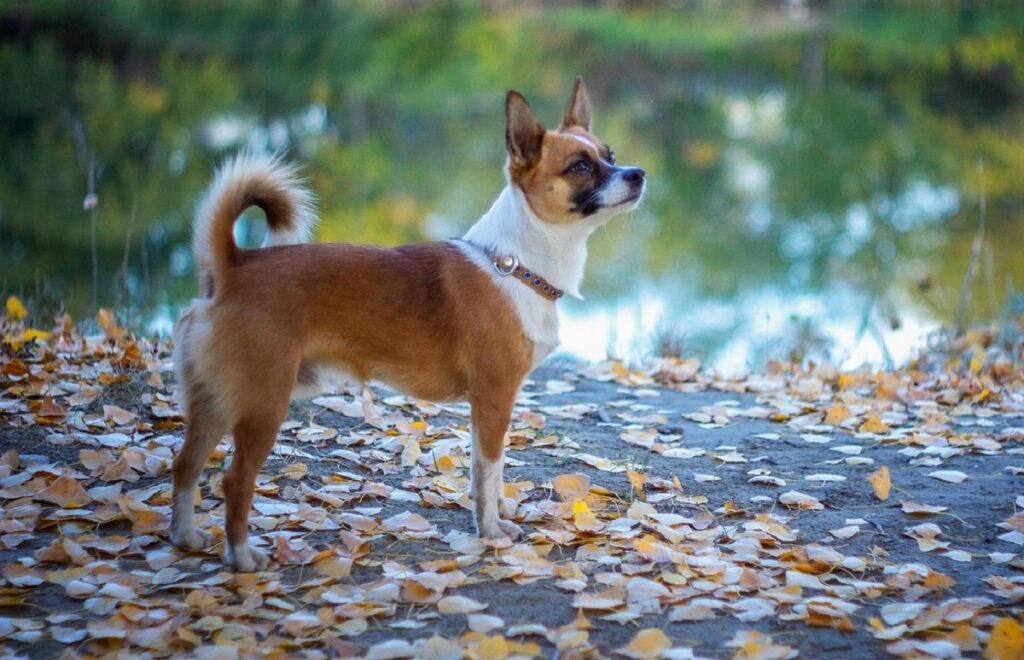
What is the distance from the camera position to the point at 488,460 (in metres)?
3.93

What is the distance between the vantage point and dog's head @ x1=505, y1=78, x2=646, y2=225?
13.3 feet

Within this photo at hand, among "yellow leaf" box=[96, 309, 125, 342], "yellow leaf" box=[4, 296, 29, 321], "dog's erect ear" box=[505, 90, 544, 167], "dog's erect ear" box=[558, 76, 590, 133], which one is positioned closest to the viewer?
"dog's erect ear" box=[505, 90, 544, 167]

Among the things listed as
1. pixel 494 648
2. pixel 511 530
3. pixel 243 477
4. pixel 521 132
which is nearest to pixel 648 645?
pixel 494 648

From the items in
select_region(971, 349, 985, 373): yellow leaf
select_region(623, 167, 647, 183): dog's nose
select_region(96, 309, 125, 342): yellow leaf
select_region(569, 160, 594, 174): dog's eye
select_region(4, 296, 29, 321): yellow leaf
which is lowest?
select_region(971, 349, 985, 373): yellow leaf

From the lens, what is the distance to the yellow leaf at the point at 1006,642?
3.07 m

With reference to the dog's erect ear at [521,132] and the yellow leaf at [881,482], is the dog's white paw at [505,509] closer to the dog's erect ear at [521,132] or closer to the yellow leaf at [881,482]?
the dog's erect ear at [521,132]

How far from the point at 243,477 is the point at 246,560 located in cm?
28

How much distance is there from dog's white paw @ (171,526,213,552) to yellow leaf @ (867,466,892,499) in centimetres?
266

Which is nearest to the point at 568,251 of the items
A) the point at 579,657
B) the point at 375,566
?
the point at 375,566

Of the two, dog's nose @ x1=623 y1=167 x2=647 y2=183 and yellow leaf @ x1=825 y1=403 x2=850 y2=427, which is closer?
dog's nose @ x1=623 y1=167 x2=647 y2=183

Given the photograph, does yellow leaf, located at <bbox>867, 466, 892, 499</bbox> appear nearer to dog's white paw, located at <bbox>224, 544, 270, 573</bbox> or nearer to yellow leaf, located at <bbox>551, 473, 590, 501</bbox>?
yellow leaf, located at <bbox>551, 473, 590, 501</bbox>

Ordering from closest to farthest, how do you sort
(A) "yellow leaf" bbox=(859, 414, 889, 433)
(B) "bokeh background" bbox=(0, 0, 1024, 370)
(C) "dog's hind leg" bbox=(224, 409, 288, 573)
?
(C) "dog's hind leg" bbox=(224, 409, 288, 573), (A) "yellow leaf" bbox=(859, 414, 889, 433), (B) "bokeh background" bbox=(0, 0, 1024, 370)

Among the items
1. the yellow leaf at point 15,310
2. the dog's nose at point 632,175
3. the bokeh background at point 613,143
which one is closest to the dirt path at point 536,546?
the dog's nose at point 632,175

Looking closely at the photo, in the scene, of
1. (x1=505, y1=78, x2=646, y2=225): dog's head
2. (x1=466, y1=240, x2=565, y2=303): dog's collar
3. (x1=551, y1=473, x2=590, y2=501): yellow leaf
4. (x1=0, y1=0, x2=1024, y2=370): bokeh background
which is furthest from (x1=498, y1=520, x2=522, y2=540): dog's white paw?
(x1=0, y1=0, x2=1024, y2=370): bokeh background
